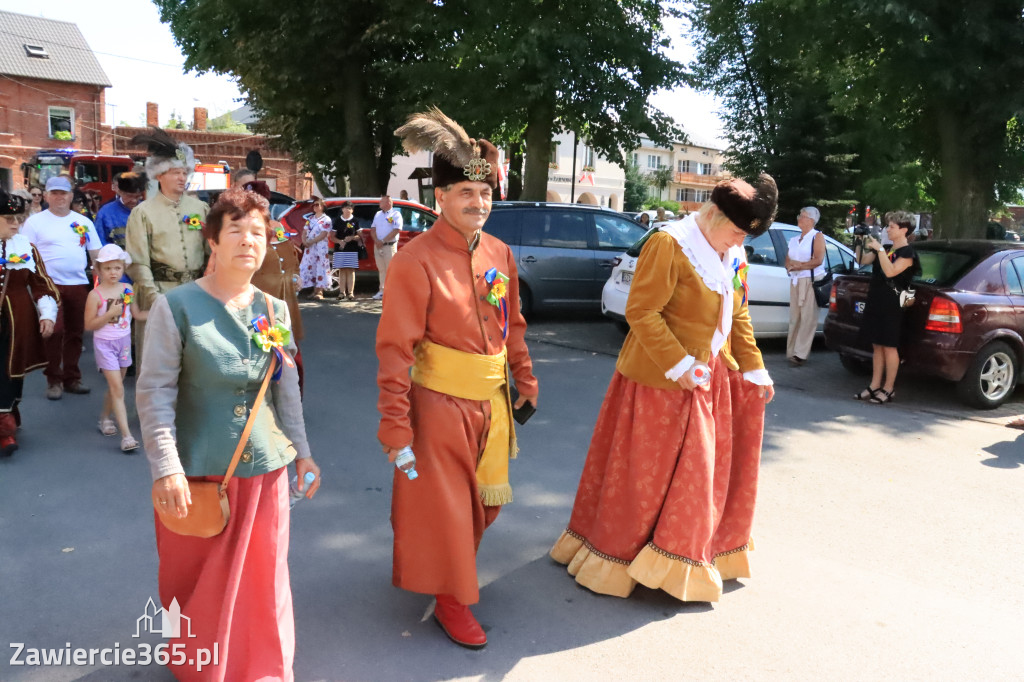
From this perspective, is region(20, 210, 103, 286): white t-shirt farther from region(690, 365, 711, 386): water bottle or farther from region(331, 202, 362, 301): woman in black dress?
region(331, 202, 362, 301): woman in black dress

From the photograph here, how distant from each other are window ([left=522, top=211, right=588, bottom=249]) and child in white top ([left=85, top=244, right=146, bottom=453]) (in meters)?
7.08

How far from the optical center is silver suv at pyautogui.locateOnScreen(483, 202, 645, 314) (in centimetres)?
1292

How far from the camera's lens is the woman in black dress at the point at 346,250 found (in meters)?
15.1

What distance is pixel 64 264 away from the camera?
793cm

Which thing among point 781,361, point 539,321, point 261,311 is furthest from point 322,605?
point 539,321

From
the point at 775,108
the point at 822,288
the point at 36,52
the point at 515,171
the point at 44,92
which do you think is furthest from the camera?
the point at 36,52

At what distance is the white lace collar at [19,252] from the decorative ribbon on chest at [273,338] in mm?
4219

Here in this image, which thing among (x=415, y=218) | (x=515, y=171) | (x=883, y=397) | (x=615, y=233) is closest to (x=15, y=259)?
(x=883, y=397)

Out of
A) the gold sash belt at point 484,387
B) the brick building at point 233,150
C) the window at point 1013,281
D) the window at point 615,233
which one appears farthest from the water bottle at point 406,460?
the brick building at point 233,150

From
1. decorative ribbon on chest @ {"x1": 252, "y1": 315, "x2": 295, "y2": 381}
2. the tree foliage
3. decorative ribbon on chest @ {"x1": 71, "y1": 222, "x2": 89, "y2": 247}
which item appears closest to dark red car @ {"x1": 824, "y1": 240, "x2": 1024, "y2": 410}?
decorative ribbon on chest @ {"x1": 252, "y1": 315, "x2": 295, "y2": 381}

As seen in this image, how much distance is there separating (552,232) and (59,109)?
44622 mm

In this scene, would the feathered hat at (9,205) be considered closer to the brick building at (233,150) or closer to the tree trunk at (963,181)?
the tree trunk at (963,181)

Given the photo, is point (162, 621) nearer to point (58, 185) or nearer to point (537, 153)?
point (58, 185)

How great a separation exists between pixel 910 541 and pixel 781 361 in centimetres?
576
